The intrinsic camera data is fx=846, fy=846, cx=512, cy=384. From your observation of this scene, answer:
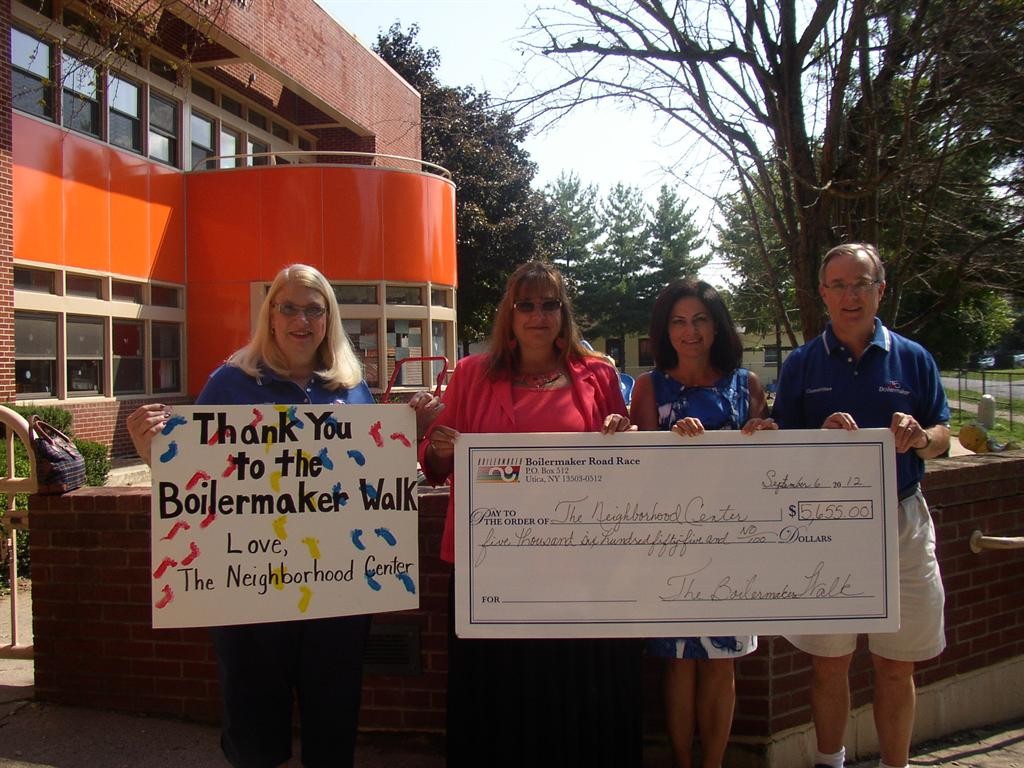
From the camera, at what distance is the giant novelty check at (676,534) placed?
112 inches

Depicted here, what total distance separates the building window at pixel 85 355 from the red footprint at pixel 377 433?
1227 cm

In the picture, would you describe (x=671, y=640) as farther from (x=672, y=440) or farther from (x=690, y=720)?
(x=672, y=440)

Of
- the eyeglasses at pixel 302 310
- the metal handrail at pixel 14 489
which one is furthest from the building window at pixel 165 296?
the eyeglasses at pixel 302 310

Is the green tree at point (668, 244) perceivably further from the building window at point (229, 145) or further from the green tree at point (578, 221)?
the building window at point (229, 145)

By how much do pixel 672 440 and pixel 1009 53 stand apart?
4494 mm

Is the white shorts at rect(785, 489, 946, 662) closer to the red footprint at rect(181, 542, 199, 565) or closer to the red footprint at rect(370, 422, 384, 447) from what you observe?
the red footprint at rect(370, 422, 384, 447)

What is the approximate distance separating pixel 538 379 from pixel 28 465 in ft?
16.5

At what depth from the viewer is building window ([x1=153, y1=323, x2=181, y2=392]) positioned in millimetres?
15641

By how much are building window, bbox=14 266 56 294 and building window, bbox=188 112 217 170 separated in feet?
14.7

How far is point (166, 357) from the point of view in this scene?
15.9 meters

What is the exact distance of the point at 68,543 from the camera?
377cm

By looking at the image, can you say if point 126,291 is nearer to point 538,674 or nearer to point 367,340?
point 367,340

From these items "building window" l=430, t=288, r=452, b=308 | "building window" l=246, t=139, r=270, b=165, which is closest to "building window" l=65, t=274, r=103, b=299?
"building window" l=246, t=139, r=270, b=165

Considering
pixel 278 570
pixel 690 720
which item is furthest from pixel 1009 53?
pixel 278 570
